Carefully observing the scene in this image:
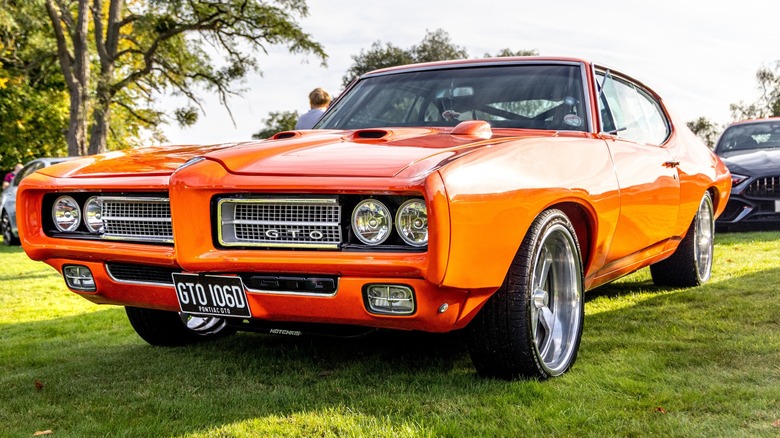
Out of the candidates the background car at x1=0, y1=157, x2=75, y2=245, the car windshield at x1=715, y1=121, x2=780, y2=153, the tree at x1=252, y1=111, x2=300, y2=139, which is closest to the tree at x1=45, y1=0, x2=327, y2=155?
the background car at x1=0, y1=157, x2=75, y2=245

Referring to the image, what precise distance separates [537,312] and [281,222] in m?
1.17

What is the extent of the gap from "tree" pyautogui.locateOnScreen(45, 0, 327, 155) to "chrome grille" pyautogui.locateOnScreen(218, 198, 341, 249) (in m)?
19.0

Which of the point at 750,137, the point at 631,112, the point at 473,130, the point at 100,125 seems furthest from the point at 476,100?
the point at 100,125

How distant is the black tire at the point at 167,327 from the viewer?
4.39m

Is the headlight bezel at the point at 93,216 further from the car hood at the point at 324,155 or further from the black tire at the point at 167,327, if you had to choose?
the black tire at the point at 167,327

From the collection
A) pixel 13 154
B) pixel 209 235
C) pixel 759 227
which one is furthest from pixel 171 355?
pixel 13 154

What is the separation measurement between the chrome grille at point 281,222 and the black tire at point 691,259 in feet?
11.8

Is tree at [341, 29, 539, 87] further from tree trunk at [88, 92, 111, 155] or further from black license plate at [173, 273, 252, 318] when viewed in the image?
black license plate at [173, 273, 252, 318]

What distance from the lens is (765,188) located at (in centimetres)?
978

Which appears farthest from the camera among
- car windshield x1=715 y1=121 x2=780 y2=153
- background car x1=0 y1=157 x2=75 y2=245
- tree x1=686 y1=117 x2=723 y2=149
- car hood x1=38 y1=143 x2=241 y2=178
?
tree x1=686 y1=117 x2=723 y2=149

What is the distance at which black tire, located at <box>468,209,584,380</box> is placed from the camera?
126 inches

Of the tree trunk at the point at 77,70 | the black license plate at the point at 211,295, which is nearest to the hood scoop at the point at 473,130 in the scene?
the black license plate at the point at 211,295

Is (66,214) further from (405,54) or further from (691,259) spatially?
(405,54)

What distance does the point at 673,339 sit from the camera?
4.20 m
